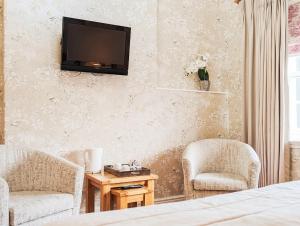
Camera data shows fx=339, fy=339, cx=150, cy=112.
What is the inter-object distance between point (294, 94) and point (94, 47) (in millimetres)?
2438

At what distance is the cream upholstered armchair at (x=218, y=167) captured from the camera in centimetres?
334

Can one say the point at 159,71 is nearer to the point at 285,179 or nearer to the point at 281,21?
the point at 281,21

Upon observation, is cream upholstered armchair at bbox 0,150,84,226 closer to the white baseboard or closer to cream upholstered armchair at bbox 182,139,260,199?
cream upholstered armchair at bbox 182,139,260,199

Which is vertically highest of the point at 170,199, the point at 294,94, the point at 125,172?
the point at 294,94

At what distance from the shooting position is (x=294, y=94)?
408cm

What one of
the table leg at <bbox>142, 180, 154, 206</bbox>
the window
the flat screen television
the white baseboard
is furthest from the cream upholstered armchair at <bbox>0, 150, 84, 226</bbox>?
the window

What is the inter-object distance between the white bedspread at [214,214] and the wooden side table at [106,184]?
1424 millimetres

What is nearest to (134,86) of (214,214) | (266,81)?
(266,81)

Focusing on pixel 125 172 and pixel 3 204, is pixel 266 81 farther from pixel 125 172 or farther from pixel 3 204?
pixel 3 204

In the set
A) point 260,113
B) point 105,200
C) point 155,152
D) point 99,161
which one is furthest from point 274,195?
point 260,113

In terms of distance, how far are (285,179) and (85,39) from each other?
267cm

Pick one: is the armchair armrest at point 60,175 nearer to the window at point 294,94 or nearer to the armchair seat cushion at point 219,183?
the armchair seat cushion at point 219,183

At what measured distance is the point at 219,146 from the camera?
3.97 m

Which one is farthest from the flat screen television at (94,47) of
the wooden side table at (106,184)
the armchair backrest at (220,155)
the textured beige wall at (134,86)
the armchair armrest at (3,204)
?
the armchair armrest at (3,204)
